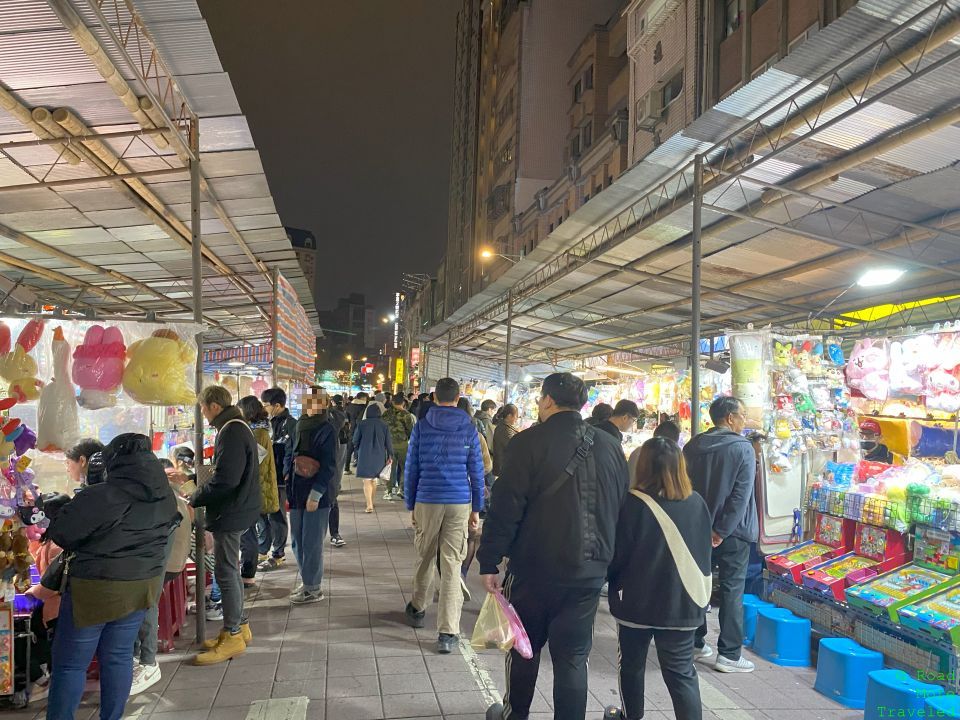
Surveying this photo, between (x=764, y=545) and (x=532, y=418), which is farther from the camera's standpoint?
(x=532, y=418)

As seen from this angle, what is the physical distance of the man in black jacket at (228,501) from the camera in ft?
16.0

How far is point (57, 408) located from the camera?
14.8 ft

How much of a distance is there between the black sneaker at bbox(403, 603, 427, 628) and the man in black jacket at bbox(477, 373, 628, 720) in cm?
235

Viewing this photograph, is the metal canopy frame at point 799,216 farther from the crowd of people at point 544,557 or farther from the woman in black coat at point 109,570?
the woman in black coat at point 109,570

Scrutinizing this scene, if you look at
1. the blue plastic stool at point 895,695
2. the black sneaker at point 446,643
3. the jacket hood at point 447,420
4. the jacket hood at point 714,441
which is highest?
the jacket hood at point 447,420

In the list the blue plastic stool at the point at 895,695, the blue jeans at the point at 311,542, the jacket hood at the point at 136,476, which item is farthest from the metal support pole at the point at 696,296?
the jacket hood at the point at 136,476

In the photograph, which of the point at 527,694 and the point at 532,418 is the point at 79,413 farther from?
the point at 532,418

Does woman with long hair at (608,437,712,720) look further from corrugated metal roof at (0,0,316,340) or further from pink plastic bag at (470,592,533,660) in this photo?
corrugated metal roof at (0,0,316,340)

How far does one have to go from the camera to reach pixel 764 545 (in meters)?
6.44

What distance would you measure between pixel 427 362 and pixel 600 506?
26727 mm

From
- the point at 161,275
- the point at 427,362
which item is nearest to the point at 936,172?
the point at 161,275

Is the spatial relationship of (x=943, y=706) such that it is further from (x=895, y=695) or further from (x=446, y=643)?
(x=446, y=643)

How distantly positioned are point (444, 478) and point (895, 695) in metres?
3.16

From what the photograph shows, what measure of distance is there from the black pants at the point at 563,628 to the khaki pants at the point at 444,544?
1867mm
